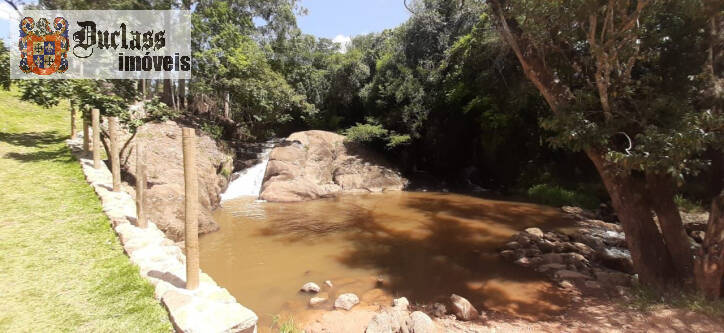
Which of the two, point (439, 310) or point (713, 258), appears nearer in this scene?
point (713, 258)

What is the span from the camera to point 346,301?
577 centimetres

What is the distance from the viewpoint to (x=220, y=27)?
56.5 feet

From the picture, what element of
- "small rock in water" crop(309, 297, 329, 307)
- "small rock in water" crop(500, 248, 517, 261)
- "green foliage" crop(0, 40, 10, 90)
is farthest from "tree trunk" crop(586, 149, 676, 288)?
"green foliage" crop(0, 40, 10, 90)

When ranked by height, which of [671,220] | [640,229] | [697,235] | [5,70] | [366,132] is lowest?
[697,235]

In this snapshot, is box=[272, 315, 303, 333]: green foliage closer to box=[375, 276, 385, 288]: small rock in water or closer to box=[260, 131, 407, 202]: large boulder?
box=[375, 276, 385, 288]: small rock in water

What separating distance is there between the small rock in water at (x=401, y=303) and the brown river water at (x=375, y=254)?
42 cm

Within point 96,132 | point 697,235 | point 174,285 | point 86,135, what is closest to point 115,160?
point 96,132

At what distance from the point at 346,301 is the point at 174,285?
281 centimetres

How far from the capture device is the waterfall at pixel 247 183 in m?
15.1

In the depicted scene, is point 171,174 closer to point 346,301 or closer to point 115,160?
point 115,160

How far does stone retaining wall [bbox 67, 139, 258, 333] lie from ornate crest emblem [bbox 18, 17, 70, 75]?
670 centimetres

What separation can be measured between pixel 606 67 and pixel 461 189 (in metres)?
12.5

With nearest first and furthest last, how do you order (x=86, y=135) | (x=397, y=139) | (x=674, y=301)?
(x=674, y=301)
(x=86, y=135)
(x=397, y=139)

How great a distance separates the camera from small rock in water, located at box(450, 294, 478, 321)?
5367 mm
